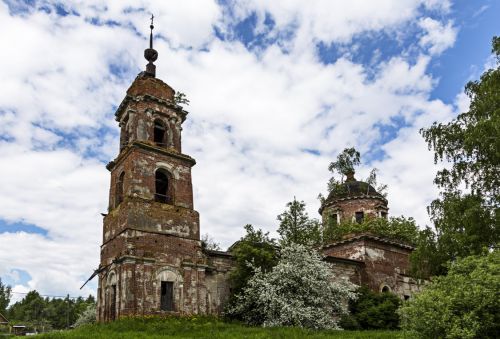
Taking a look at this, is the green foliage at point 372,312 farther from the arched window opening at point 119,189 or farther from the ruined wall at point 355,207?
the arched window opening at point 119,189

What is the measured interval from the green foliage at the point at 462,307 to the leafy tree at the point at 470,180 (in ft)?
7.84

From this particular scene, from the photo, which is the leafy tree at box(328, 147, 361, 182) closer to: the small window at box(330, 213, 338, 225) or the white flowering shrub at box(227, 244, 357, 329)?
the small window at box(330, 213, 338, 225)

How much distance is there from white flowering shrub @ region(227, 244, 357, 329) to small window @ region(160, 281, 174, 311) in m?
3.05

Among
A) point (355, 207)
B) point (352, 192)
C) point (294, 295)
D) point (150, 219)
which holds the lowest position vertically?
point (294, 295)

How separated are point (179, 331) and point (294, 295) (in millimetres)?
5874

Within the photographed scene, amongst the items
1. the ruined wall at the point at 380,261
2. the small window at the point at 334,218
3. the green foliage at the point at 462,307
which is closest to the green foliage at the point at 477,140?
the green foliage at the point at 462,307

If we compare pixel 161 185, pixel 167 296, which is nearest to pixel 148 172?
pixel 161 185

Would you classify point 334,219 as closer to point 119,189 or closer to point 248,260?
point 248,260

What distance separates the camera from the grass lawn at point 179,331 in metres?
16.3

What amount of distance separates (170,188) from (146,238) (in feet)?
10.3

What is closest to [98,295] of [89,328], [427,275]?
[89,328]

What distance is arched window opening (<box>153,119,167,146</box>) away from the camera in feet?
76.8

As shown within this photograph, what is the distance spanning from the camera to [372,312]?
23078mm

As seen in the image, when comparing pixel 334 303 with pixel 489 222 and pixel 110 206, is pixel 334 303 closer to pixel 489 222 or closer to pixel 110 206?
pixel 489 222
